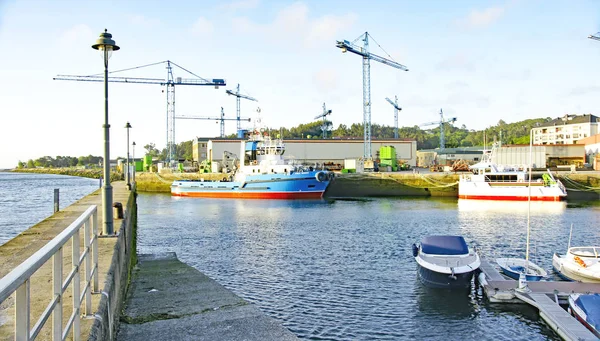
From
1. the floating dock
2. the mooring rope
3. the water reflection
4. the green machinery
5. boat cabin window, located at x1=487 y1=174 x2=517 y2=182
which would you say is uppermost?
the green machinery

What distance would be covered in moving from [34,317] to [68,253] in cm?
429

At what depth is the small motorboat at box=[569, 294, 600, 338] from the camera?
11938mm

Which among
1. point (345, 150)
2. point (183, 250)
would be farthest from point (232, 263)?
point (345, 150)

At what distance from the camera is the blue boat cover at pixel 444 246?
17.5 metres

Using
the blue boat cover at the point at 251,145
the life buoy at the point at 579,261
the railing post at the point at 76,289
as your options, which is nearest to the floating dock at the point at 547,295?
the life buoy at the point at 579,261

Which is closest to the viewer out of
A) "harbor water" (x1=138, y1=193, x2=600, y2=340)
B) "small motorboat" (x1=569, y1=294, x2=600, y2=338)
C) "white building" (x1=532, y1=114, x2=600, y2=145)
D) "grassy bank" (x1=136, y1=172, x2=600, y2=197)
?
"small motorboat" (x1=569, y1=294, x2=600, y2=338)

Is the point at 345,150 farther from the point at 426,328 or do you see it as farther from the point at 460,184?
the point at 426,328

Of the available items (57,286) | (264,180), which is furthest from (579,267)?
(264,180)

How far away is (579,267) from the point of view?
16.9 metres

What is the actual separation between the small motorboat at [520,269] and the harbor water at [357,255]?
127 cm

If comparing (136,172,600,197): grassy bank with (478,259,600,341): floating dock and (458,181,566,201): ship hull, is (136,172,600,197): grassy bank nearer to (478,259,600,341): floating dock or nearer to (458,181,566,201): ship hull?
(458,181,566,201): ship hull

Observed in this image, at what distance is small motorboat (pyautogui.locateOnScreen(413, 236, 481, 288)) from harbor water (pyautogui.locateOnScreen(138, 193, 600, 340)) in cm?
40

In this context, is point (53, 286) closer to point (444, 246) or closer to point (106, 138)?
point (106, 138)

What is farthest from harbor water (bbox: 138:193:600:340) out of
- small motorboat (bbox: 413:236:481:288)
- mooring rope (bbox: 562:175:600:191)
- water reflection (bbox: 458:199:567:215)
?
mooring rope (bbox: 562:175:600:191)
